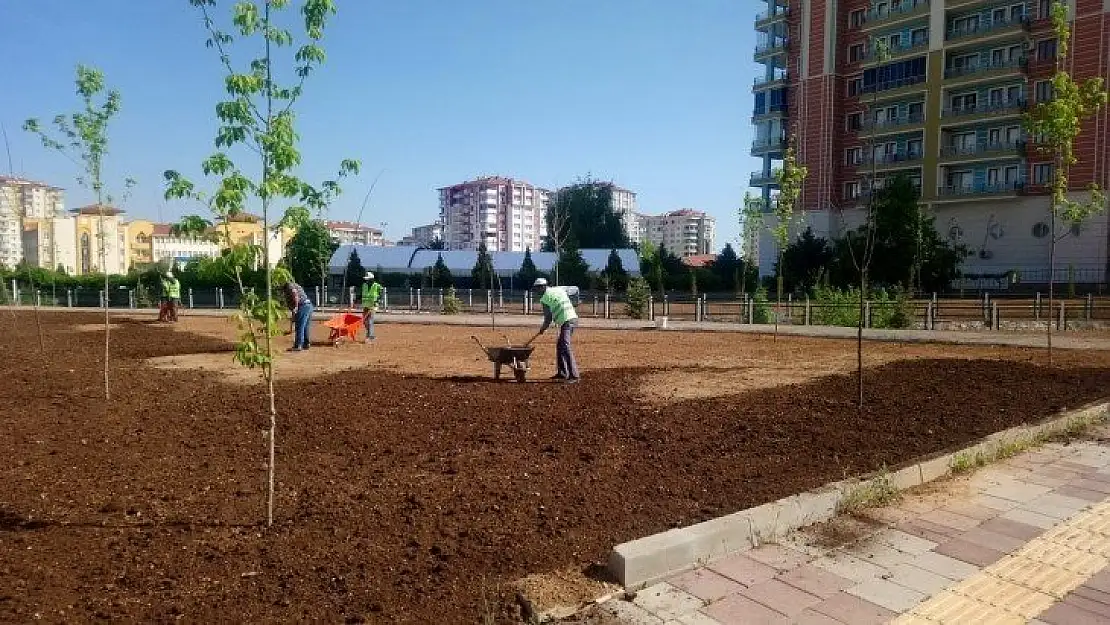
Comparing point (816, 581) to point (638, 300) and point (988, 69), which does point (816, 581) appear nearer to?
point (638, 300)

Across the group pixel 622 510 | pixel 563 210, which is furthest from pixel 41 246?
pixel 622 510

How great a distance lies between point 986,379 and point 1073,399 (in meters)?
1.14

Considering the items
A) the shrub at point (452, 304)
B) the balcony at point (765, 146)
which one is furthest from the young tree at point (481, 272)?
the balcony at point (765, 146)

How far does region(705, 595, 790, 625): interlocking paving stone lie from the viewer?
10.6 feet

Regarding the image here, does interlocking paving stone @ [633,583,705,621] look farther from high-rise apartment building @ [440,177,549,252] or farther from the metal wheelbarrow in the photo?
high-rise apartment building @ [440,177,549,252]

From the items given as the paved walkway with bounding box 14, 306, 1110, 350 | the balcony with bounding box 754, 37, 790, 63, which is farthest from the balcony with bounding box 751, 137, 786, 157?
the paved walkway with bounding box 14, 306, 1110, 350

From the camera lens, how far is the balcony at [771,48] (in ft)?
189

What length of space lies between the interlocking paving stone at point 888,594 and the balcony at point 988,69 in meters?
49.5

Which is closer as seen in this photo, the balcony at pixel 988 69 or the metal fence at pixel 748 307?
the metal fence at pixel 748 307

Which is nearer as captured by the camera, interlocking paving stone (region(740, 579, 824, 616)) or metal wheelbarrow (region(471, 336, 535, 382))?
interlocking paving stone (region(740, 579, 824, 616))

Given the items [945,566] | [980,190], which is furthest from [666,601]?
[980,190]

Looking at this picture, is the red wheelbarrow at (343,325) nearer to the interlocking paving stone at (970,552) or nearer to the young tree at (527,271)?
the interlocking paving stone at (970,552)

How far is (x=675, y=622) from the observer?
10.5 feet

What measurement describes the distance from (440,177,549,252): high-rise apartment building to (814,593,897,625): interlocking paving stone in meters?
124
